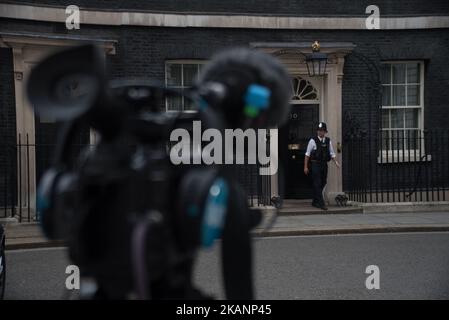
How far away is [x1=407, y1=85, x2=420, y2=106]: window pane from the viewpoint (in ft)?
48.0

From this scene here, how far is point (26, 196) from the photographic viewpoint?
12.1 metres

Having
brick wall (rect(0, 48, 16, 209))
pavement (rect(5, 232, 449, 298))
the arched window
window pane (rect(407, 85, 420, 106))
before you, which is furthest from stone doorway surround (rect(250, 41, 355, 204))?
brick wall (rect(0, 48, 16, 209))

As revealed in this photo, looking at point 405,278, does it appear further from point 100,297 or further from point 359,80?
point 359,80

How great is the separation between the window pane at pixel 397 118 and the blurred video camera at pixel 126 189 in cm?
1367

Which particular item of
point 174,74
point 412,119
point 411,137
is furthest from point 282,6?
point 411,137

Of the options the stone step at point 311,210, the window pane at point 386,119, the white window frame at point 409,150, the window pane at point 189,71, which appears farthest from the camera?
the window pane at point 386,119

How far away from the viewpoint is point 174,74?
13.8 m

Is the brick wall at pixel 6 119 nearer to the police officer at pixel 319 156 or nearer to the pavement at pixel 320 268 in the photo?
the pavement at pixel 320 268

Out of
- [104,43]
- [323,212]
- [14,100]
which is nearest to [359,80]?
[323,212]

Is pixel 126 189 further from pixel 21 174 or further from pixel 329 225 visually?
pixel 21 174

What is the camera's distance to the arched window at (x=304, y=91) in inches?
560

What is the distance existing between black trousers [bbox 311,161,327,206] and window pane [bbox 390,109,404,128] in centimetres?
272

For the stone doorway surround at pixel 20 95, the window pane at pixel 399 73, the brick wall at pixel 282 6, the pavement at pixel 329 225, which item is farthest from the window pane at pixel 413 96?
the stone doorway surround at pixel 20 95

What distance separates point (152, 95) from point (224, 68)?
225 mm
